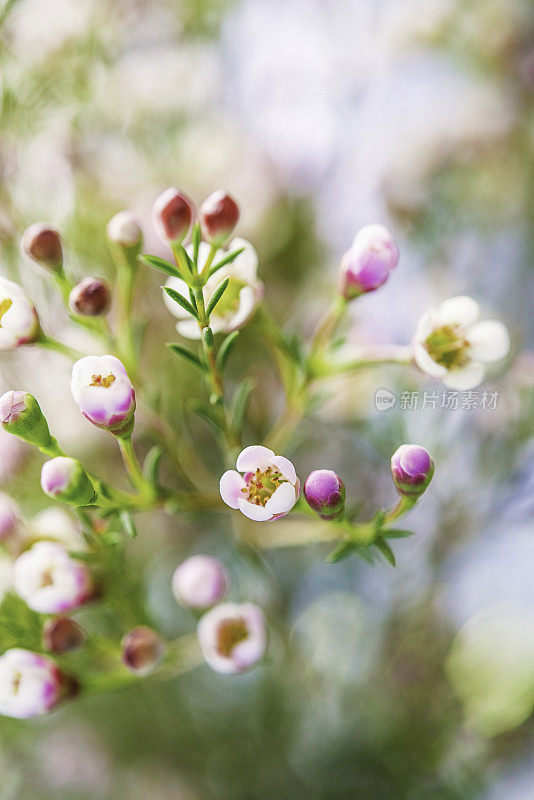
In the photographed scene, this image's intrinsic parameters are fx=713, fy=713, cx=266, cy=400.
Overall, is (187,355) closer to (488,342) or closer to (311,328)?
(488,342)

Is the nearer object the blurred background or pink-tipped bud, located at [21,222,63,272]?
pink-tipped bud, located at [21,222,63,272]

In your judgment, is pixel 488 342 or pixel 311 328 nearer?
pixel 488 342

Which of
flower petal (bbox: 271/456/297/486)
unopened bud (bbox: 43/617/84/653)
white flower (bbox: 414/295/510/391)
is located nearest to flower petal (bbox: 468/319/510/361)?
white flower (bbox: 414/295/510/391)

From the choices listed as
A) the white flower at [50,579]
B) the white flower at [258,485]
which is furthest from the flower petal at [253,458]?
the white flower at [50,579]

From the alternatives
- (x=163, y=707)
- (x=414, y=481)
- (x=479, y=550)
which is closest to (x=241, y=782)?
(x=163, y=707)

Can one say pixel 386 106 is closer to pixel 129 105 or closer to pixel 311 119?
pixel 311 119

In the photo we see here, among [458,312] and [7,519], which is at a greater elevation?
[458,312]

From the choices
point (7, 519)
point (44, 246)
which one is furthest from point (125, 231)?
point (7, 519)

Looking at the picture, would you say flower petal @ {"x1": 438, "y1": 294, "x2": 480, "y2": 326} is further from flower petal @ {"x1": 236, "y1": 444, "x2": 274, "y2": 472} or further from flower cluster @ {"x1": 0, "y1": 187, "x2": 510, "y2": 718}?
flower petal @ {"x1": 236, "y1": 444, "x2": 274, "y2": 472}
